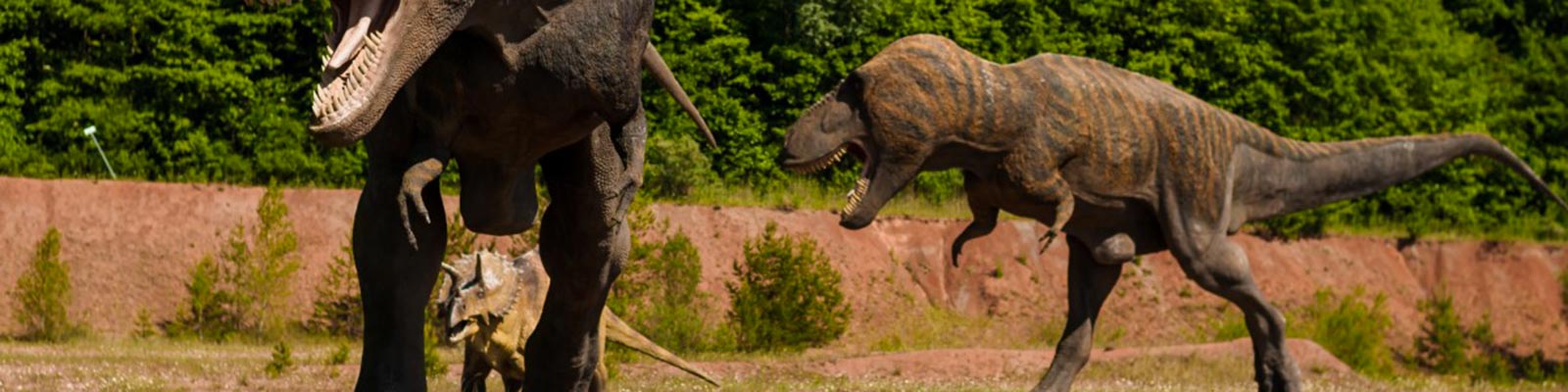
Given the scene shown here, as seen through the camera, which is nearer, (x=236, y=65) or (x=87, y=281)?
(x=87, y=281)

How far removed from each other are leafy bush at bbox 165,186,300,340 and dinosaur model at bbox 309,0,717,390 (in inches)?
472

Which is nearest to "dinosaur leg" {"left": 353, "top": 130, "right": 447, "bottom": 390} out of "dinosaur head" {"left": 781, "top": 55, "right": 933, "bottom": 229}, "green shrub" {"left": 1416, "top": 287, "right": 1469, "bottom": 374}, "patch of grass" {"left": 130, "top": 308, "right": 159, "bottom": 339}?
"dinosaur head" {"left": 781, "top": 55, "right": 933, "bottom": 229}

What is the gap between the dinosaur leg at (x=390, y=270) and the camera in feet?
21.6

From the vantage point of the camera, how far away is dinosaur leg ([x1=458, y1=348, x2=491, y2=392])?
11.5 meters

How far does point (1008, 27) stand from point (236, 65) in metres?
7.92

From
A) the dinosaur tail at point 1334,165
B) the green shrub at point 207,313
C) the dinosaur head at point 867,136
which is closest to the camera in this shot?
the dinosaur head at point 867,136

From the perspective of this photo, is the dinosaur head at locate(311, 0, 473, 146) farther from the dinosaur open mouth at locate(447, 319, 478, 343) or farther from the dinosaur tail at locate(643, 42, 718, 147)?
the dinosaur open mouth at locate(447, 319, 478, 343)

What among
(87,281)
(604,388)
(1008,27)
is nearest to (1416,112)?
(1008,27)

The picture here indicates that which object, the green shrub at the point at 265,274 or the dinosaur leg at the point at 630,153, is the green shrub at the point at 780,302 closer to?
the green shrub at the point at 265,274

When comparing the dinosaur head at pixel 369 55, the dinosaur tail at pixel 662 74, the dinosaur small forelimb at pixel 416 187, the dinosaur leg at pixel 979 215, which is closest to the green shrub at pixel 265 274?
the dinosaur leg at pixel 979 215

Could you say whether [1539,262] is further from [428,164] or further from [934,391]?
[428,164]

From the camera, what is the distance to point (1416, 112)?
85.4 ft

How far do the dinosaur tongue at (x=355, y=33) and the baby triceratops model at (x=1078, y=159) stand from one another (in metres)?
6.31

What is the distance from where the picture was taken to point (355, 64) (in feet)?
18.4
